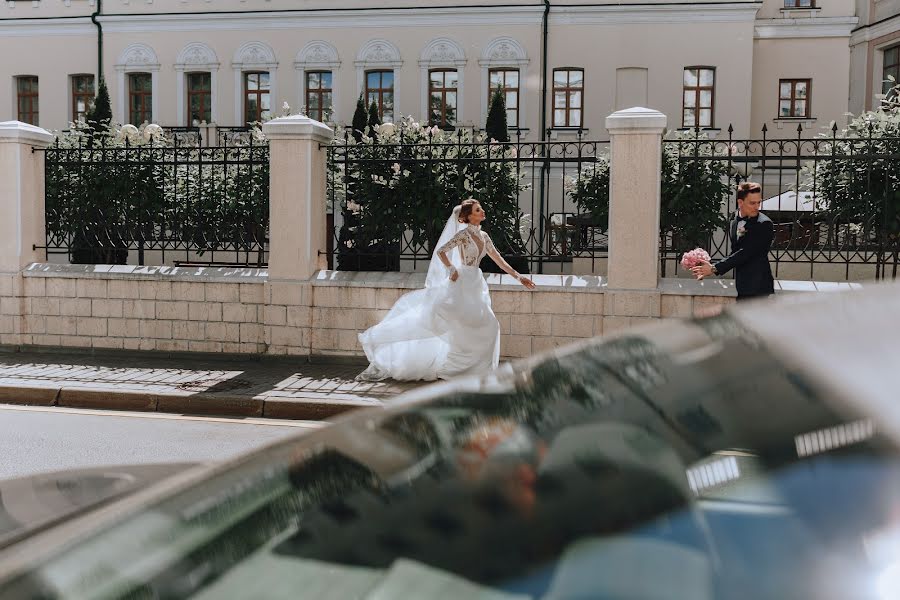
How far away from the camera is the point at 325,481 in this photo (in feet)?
4.37

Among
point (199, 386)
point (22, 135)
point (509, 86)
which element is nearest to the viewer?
point (199, 386)

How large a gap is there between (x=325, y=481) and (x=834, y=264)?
401 inches

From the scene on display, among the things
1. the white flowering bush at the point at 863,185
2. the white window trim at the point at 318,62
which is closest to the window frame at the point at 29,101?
the white window trim at the point at 318,62

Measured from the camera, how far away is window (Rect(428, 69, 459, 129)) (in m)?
29.2

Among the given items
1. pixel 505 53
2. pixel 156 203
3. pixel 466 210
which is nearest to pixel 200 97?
pixel 505 53

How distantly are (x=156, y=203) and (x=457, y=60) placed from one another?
18064 mm

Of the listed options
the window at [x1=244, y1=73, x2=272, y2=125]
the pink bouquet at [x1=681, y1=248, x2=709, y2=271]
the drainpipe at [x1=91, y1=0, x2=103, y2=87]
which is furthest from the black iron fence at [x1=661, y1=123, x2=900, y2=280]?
the drainpipe at [x1=91, y1=0, x2=103, y2=87]

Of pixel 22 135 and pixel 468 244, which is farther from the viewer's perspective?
pixel 22 135

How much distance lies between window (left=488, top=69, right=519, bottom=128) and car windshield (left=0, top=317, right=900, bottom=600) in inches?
1100

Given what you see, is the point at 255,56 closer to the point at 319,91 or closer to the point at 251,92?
the point at 251,92

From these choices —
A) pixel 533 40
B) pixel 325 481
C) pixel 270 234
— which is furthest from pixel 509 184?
pixel 533 40

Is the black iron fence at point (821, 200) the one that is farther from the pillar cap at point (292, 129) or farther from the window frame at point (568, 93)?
the window frame at point (568, 93)

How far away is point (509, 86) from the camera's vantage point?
2878cm

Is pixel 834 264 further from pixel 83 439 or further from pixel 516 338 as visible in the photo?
pixel 83 439
